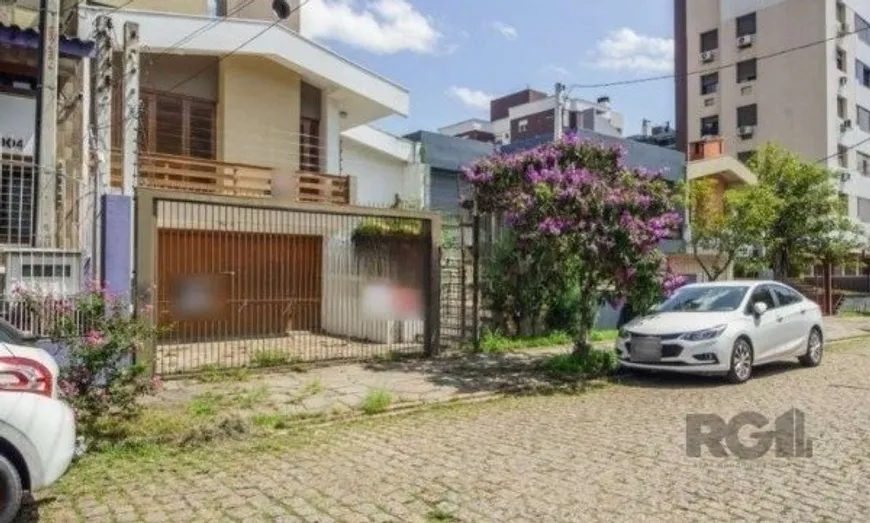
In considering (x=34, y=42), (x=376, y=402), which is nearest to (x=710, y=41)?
(x=34, y=42)

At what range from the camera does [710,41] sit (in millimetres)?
40031

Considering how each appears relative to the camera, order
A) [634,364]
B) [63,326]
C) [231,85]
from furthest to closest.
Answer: [231,85], [634,364], [63,326]

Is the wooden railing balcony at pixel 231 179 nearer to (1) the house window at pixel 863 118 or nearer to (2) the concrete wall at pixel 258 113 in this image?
(2) the concrete wall at pixel 258 113

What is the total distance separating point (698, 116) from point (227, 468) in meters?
40.3

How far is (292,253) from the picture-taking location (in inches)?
484

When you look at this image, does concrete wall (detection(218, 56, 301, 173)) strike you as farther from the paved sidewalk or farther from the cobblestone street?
the cobblestone street

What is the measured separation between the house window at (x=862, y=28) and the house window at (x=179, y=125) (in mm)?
38432

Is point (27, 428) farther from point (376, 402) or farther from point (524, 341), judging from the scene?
point (524, 341)

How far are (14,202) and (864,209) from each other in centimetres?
4358

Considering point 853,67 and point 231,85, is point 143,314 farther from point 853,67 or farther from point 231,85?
point 853,67

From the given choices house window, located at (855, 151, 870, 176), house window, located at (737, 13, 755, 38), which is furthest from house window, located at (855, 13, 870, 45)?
house window, located at (855, 151, 870, 176)

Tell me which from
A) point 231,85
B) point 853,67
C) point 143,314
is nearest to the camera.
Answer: point 143,314

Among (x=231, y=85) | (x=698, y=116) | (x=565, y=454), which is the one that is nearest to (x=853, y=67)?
(x=698, y=116)

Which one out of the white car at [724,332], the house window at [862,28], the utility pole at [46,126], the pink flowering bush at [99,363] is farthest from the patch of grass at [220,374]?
the house window at [862,28]
